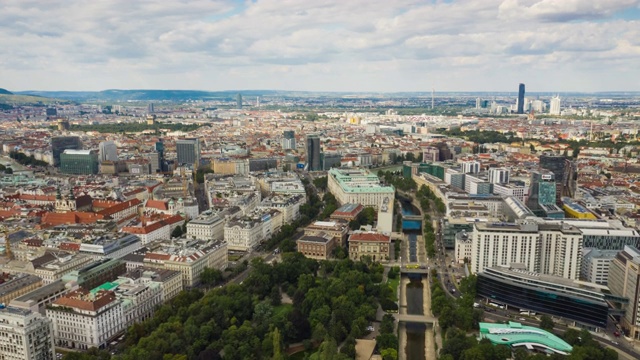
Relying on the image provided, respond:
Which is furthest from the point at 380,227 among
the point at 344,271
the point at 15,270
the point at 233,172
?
the point at 233,172

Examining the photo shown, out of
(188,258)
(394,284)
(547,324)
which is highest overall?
(188,258)

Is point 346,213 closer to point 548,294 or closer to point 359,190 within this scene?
point 359,190

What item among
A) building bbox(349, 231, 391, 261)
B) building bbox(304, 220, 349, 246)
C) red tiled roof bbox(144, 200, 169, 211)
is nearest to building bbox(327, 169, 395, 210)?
building bbox(304, 220, 349, 246)

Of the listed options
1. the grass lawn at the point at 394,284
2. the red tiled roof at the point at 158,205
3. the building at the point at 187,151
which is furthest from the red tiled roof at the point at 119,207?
the grass lawn at the point at 394,284

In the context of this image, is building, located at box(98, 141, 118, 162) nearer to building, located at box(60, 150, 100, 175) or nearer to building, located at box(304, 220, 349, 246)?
building, located at box(60, 150, 100, 175)

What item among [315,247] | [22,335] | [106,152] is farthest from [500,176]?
[106,152]

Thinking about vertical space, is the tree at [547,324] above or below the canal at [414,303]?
above

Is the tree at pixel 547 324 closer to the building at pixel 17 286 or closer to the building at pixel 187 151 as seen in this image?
the building at pixel 17 286
